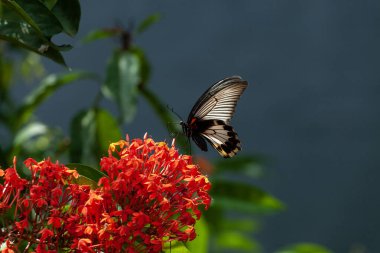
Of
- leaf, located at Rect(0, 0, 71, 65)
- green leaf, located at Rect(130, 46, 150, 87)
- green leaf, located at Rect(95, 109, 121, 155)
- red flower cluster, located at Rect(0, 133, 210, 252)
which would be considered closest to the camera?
red flower cluster, located at Rect(0, 133, 210, 252)

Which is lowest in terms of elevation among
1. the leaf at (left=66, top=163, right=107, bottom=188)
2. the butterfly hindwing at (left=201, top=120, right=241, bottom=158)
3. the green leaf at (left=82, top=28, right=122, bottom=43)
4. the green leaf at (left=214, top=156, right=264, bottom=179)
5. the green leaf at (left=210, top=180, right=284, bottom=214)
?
the leaf at (left=66, top=163, right=107, bottom=188)

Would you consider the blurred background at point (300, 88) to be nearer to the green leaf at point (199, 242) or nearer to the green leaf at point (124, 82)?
the green leaf at point (124, 82)

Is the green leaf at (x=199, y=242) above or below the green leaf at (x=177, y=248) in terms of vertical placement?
above

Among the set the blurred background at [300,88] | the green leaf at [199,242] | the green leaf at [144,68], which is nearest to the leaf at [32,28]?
the green leaf at [199,242]

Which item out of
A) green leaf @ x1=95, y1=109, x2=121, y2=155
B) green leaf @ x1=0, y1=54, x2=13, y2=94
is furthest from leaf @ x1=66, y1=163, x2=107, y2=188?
green leaf @ x1=0, y1=54, x2=13, y2=94

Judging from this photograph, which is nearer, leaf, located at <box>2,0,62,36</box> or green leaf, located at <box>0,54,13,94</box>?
leaf, located at <box>2,0,62,36</box>

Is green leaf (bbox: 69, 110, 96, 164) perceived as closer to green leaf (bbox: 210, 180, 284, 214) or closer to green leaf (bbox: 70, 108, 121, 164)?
green leaf (bbox: 70, 108, 121, 164)

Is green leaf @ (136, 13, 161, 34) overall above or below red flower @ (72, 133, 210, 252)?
above
